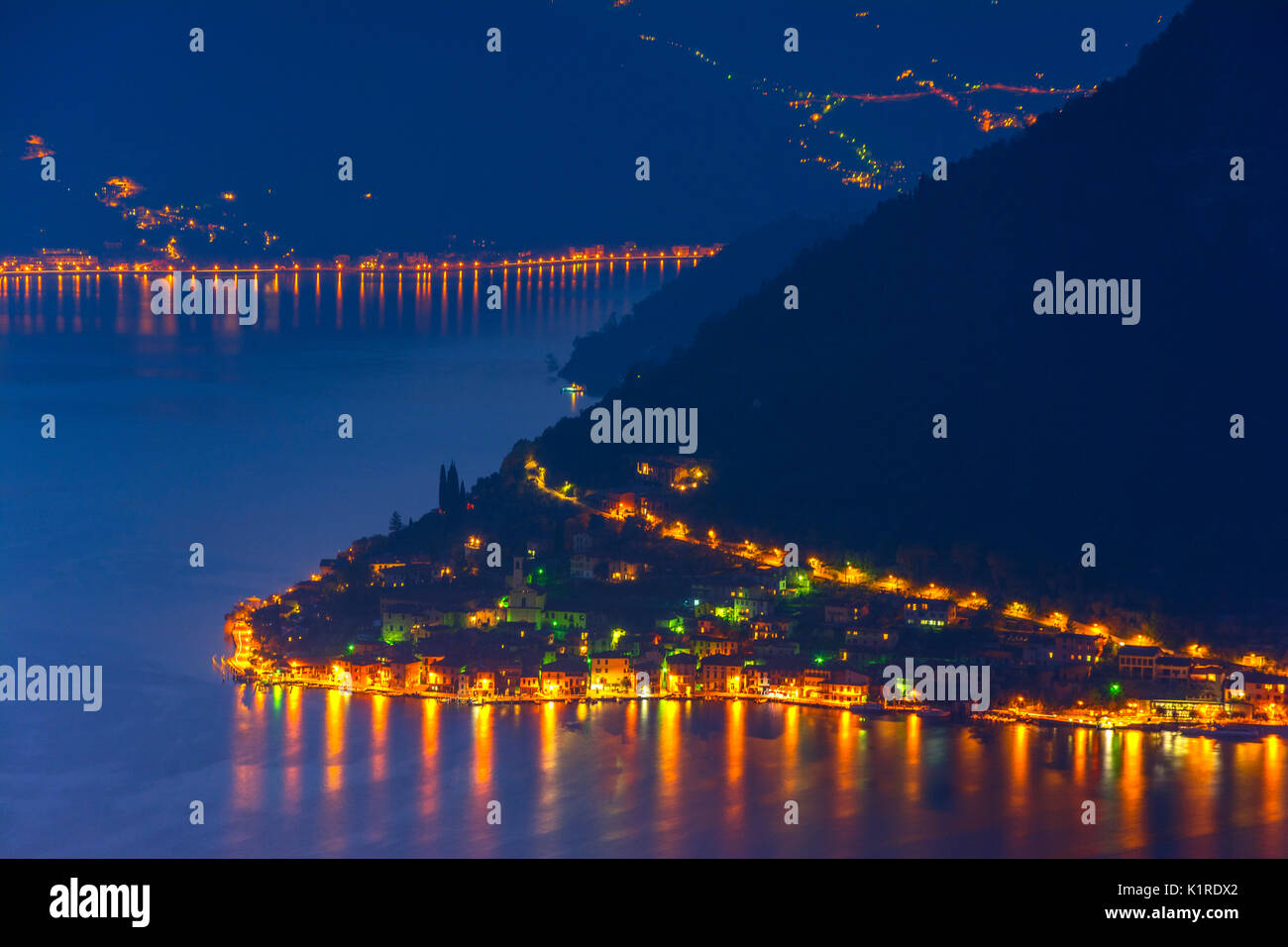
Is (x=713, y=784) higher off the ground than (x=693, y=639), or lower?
lower

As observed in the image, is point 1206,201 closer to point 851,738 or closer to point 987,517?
point 987,517

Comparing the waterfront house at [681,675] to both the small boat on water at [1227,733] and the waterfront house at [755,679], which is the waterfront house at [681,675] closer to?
the waterfront house at [755,679]

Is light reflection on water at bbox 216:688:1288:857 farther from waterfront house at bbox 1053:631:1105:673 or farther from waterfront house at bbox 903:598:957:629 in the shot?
waterfront house at bbox 903:598:957:629

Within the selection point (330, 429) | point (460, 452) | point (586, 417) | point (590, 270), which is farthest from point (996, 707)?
point (590, 270)

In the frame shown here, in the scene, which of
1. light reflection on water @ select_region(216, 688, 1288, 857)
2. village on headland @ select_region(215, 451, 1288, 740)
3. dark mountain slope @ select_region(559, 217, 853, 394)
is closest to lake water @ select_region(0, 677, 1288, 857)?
light reflection on water @ select_region(216, 688, 1288, 857)

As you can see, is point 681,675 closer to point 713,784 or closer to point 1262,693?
point 713,784

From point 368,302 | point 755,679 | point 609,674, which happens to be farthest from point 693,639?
point 368,302

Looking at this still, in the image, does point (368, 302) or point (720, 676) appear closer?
point (720, 676)
